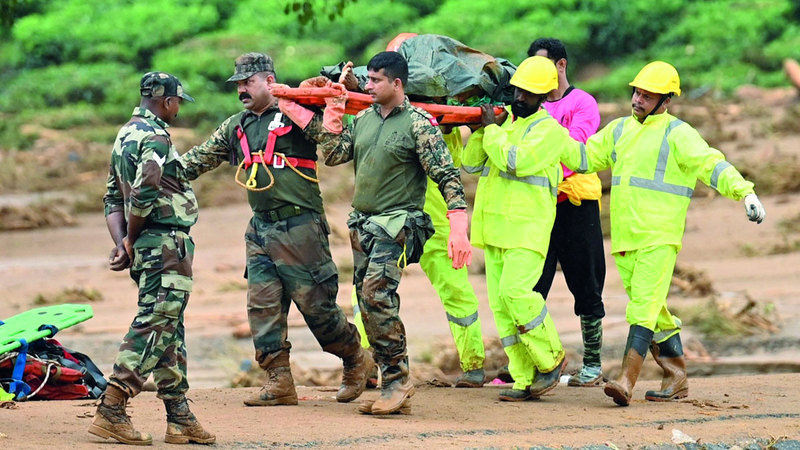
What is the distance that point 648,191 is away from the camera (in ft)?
27.4

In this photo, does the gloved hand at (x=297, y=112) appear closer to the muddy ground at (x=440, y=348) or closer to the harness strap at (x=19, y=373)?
the muddy ground at (x=440, y=348)

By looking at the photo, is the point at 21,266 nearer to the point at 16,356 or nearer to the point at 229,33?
the point at 16,356

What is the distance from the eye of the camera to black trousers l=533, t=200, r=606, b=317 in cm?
912

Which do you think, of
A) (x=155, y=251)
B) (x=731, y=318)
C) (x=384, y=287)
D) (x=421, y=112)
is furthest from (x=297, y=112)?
(x=731, y=318)

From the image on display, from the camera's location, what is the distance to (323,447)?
22.9 feet

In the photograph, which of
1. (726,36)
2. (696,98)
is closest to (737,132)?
(696,98)

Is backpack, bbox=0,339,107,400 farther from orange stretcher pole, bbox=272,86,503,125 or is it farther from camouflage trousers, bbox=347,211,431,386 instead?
orange stretcher pole, bbox=272,86,503,125

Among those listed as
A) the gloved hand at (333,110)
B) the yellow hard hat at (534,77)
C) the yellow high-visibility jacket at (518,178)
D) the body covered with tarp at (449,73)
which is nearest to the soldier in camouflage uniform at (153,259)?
the gloved hand at (333,110)

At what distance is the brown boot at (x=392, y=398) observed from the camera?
7.95 m

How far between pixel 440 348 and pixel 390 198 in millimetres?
4053

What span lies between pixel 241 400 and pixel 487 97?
245 cm

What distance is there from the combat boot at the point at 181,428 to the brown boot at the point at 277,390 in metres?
1.41

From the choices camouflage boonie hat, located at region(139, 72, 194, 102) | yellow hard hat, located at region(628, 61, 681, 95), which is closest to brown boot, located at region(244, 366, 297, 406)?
camouflage boonie hat, located at region(139, 72, 194, 102)

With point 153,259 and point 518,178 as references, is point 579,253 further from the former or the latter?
point 153,259
